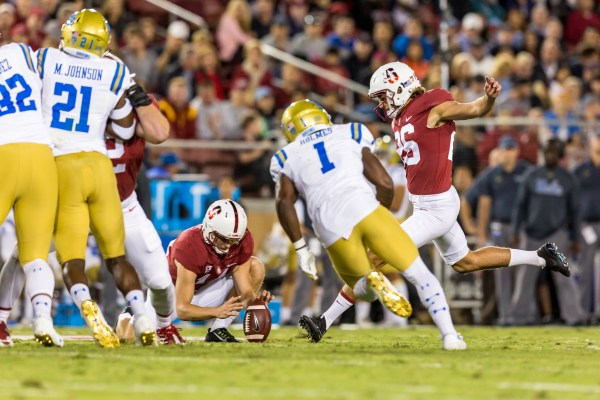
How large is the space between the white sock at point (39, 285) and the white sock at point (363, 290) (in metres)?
2.16

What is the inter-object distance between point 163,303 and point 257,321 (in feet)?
2.91

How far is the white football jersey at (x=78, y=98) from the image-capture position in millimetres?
9039

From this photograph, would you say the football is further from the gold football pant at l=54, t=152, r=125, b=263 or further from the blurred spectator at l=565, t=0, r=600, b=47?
the blurred spectator at l=565, t=0, r=600, b=47

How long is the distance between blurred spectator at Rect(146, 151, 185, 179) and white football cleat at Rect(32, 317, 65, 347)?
21.2 ft

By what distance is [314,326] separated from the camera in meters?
10.4

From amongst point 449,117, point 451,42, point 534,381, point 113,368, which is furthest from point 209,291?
point 451,42

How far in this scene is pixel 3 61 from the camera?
897 centimetres

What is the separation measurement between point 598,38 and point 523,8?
5.52 ft

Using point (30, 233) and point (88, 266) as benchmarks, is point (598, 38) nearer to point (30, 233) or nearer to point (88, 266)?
point (88, 266)

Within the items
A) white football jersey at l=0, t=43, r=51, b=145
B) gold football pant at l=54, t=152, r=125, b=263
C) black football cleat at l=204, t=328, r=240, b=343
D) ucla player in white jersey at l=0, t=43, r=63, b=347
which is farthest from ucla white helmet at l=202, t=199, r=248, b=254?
white football jersey at l=0, t=43, r=51, b=145

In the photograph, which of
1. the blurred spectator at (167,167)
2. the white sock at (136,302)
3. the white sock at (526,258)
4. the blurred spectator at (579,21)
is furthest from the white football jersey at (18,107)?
the blurred spectator at (579,21)

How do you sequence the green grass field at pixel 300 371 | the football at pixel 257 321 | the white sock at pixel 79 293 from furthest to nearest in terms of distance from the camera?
the football at pixel 257 321
the white sock at pixel 79 293
the green grass field at pixel 300 371

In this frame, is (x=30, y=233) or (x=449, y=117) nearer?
(x=30, y=233)

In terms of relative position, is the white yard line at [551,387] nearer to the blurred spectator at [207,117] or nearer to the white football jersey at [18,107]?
the white football jersey at [18,107]
